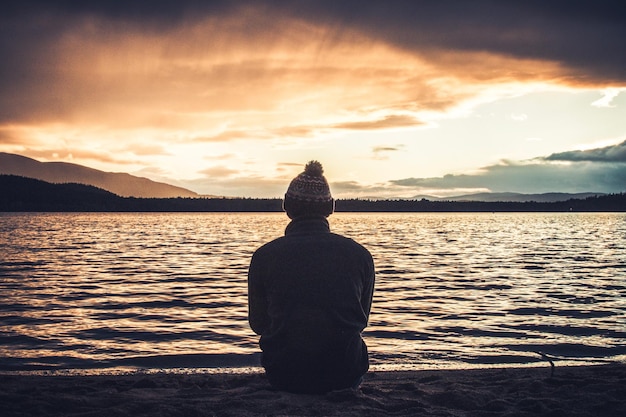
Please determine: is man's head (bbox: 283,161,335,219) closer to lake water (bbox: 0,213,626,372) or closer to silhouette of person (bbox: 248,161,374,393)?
silhouette of person (bbox: 248,161,374,393)

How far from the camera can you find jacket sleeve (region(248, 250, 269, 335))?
6.14m

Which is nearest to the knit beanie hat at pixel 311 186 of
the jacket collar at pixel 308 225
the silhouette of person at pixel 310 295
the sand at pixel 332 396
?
the silhouette of person at pixel 310 295

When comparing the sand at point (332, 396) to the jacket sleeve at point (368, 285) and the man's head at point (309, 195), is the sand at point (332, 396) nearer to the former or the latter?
the jacket sleeve at point (368, 285)

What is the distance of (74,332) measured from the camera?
44.2 ft

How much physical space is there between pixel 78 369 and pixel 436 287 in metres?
14.2

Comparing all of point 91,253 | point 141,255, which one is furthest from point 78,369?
point 91,253

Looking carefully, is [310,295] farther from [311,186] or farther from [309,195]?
[311,186]

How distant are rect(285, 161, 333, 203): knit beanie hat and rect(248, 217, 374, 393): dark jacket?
0.78 ft

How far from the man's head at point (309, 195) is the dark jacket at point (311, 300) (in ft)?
0.36

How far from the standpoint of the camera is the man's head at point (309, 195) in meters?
6.18

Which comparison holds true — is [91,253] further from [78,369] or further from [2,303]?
[78,369]

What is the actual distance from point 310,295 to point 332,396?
53.5 inches

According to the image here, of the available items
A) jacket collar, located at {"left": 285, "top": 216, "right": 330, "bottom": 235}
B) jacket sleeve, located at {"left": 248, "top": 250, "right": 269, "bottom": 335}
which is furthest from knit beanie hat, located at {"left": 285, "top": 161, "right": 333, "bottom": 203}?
jacket sleeve, located at {"left": 248, "top": 250, "right": 269, "bottom": 335}

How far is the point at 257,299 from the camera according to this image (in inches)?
248
